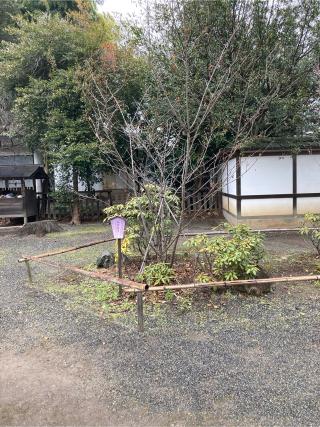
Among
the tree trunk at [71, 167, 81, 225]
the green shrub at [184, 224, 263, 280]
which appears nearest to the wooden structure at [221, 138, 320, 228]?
the green shrub at [184, 224, 263, 280]

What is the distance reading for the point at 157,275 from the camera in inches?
179

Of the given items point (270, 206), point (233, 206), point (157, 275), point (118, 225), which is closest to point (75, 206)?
point (233, 206)

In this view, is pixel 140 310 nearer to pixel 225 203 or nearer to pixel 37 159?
pixel 225 203

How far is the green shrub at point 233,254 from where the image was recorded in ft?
14.3

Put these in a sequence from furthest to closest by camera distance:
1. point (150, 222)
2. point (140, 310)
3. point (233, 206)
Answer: point (233, 206), point (150, 222), point (140, 310)

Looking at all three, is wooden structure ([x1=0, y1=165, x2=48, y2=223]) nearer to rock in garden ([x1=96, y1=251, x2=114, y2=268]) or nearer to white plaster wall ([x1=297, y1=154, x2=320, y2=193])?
rock in garden ([x1=96, y1=251, x2=114, y2=268])

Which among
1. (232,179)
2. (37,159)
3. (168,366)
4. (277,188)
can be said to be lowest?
(168,366)

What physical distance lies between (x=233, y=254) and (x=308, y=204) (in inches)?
228

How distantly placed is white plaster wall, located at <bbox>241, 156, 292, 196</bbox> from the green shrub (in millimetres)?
4645

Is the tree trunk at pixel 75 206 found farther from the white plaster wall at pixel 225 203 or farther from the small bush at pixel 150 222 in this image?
the small bush at pixel 150 222

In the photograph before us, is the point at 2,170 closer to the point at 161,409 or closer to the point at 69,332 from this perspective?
the point at 69,332

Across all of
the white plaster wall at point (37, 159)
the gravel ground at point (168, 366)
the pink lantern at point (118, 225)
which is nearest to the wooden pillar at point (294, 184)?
the gravel ground at point (168, 366)

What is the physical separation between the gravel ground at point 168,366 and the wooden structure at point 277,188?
16.5 feet

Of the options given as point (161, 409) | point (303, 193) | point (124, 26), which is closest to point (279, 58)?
point (303, 193)
